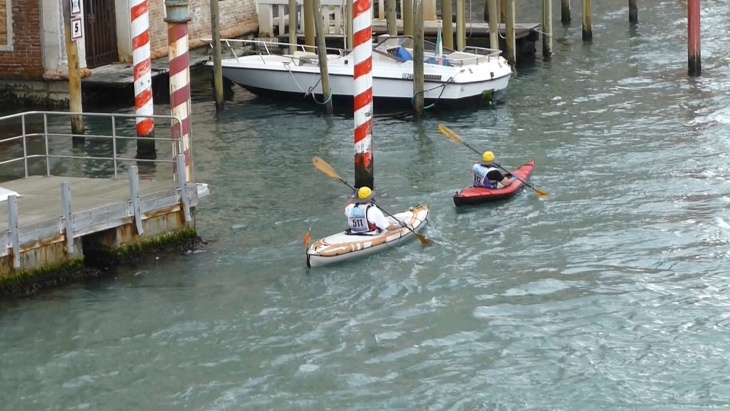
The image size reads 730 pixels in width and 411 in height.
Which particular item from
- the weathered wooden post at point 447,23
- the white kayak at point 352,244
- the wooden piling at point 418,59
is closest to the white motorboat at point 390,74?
the weathered wooden post at point 447,23

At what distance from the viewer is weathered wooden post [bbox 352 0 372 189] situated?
20.0 metres

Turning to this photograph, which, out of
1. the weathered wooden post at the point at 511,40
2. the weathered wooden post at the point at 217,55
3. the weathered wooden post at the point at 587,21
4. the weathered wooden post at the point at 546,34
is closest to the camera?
the weathered wooden post at the point at 217,55

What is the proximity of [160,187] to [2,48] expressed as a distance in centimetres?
1186

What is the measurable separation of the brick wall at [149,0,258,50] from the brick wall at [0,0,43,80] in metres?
3.27

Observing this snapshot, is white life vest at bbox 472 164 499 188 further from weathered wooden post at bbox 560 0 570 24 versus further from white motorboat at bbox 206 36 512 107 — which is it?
weathered wooden post at bbox 560 0 570 24

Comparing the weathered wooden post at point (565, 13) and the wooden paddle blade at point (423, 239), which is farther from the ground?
the weathered wooden post at point (565, 13)

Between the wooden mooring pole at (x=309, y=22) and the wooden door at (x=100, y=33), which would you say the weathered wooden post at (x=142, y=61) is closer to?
the wooden door at (x=100, y=33)

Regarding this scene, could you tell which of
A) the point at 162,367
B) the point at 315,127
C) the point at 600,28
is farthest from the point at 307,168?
the point at 600,28

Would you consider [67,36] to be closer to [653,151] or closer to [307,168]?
[307,168]

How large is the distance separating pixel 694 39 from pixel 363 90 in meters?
11.2

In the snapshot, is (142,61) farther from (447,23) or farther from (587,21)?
(587,21)

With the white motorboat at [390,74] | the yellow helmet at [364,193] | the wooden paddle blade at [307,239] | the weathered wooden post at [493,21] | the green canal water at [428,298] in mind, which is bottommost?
the green canal water at [428,298]

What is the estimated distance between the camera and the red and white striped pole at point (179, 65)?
739 inches

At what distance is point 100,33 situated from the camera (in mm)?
29094
